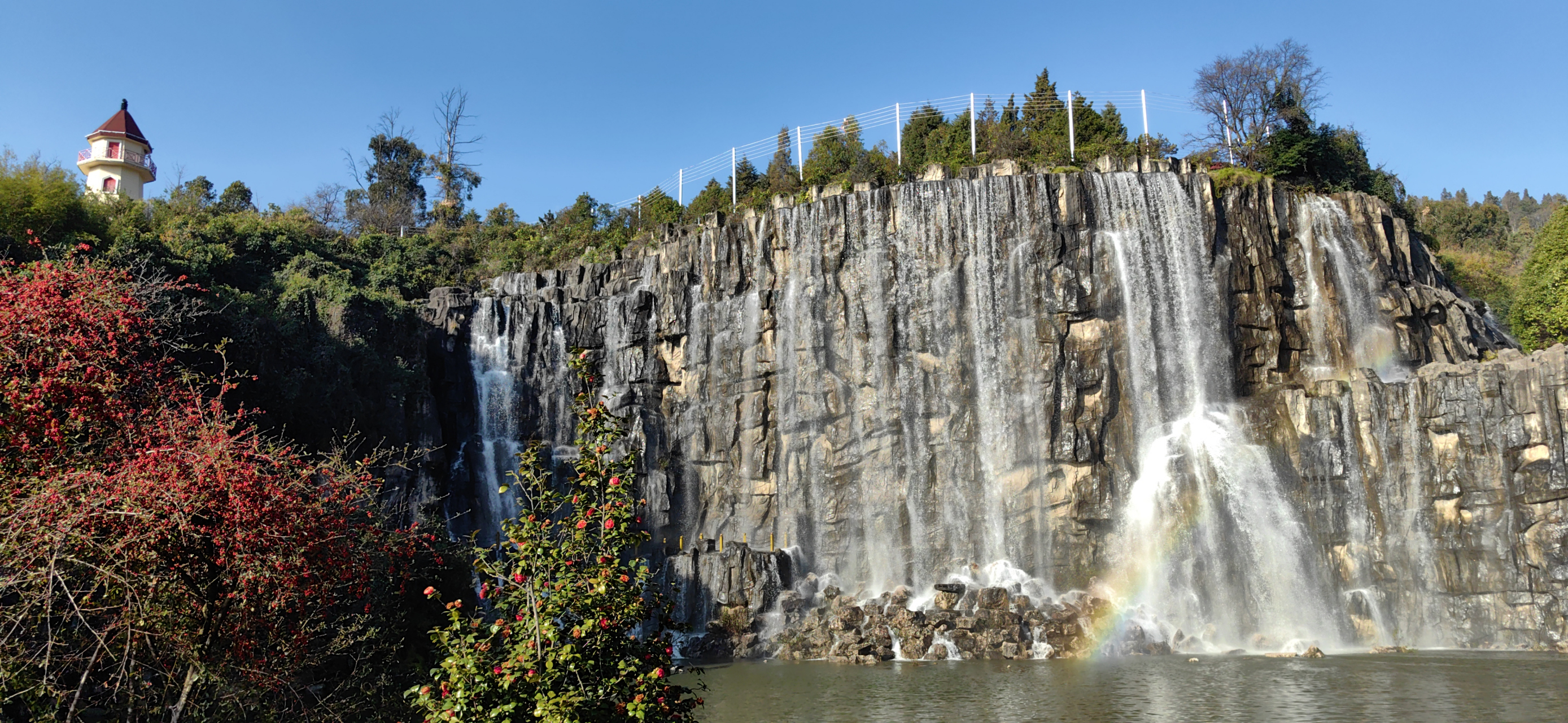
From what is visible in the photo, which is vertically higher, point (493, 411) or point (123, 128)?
point (123, 128)

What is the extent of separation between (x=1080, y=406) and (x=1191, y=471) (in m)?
4.17

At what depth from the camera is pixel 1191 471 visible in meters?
33.8

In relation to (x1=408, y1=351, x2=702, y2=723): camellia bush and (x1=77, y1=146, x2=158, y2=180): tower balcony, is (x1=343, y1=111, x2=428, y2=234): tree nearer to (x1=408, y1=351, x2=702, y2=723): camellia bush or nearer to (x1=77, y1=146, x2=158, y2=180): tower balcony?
(x1=77, y1=146, x2=158, y2=180): tower balcony

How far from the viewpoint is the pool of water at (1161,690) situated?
1984 cm

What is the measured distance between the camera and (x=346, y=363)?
32.4m

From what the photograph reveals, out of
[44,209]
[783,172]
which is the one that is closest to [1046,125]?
[783,172]

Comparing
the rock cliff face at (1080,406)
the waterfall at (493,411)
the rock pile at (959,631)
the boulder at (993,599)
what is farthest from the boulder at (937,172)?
the waterfall at (493,411)

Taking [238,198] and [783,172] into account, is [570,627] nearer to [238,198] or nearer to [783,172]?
[783,172]

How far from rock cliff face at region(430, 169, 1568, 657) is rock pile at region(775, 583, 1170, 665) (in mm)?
2036

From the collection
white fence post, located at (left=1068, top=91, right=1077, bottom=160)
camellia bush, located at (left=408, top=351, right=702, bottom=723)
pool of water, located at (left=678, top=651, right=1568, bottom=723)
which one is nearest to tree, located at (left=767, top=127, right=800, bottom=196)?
white fence post, located at (left=1068, top=91, right=1077, bottom=160)

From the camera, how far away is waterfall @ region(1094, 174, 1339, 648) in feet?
105

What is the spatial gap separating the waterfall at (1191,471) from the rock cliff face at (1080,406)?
9 centimetres

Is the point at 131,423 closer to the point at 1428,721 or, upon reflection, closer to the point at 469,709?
the point at 469,709

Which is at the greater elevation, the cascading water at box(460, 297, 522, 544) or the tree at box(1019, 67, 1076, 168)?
the tree at box(1019, 67, 1076, 168)
